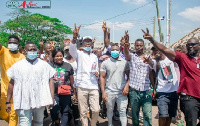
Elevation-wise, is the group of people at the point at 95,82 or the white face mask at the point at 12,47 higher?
the white face mask at the point at 12,47

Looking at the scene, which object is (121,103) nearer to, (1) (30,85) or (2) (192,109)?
(2) (192,109)

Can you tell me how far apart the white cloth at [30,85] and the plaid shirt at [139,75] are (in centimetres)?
181

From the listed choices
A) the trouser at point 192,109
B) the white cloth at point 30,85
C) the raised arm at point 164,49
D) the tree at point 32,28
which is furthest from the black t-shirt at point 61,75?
the tree at point 32,28

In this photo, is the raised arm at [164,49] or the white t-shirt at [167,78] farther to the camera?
the white t-shirt at [167,78]

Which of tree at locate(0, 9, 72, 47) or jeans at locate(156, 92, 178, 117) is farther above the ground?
tree at locate(0, 9, 72, 47)

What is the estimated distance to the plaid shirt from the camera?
3.95m

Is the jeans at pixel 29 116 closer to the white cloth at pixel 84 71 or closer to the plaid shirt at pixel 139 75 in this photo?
the white cloth at pixel 84 71

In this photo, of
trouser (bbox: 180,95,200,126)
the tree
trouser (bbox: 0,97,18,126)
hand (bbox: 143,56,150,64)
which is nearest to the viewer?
trouser (bbox: 180,95,200,126)

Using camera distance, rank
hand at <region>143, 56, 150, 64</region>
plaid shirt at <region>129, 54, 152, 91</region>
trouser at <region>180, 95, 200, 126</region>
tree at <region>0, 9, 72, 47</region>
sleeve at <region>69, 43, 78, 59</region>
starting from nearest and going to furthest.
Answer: trouser at <region>180, 95, 200, 126</region> → hand at <region>143, 56, 150, 64</region> → plaid shirt at <region>129, 54, 152, 91</region> → sleeve at <region>69, 43, 78, 59</region> → tree at <region>0, 9, 72, 47</region>

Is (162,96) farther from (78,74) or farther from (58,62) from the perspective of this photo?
(58,62)

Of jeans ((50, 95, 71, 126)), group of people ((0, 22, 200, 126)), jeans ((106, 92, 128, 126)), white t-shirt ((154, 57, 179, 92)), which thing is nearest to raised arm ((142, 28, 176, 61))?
group of people ((0, 22, 200, 126))

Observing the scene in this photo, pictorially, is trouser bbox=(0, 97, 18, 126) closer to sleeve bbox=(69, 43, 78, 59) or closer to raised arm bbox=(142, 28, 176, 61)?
sleeve bbox=(69, 43, 78, 59)

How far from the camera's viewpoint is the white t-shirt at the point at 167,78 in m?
3.92

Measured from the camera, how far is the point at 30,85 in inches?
129
